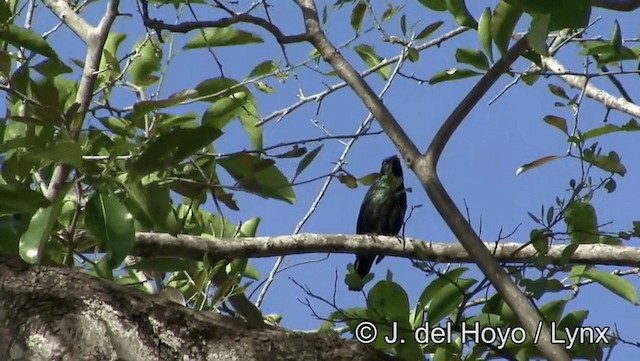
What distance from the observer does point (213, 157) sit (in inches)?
106

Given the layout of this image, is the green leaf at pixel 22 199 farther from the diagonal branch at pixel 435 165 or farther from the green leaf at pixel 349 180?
the green leaf at pixel 349 180

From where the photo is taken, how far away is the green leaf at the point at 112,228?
6.87 feet

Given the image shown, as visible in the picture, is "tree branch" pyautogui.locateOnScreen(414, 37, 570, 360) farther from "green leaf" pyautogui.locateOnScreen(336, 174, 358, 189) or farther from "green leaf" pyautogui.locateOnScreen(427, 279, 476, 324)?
"green leaf" pyautogui.locateOnScreen(336, 174, 358, 189)

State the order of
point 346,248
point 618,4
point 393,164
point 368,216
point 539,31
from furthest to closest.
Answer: point 393,164 < point 368,216 < point 346,248 < point 618,4 < point 539,31

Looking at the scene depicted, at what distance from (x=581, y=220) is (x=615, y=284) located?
0.18 metres

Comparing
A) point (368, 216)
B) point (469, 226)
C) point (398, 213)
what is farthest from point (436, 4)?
point (368, 216)

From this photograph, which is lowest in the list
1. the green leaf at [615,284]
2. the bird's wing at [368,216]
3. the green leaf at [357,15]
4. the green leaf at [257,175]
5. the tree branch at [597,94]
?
the green leaf at [257,175]

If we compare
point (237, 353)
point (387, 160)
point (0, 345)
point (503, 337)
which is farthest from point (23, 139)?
point (387, 160)

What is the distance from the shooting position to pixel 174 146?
2100 millimetres

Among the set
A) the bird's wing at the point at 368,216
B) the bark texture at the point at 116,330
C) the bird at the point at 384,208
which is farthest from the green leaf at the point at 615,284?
the bird's wing at the point at 368,216

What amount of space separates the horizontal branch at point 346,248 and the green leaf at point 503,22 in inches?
26.0

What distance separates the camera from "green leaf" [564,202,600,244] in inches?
95.0

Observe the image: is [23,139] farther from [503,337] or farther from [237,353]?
[503,337]

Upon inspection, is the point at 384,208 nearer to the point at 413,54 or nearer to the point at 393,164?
the point at 393,164
